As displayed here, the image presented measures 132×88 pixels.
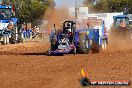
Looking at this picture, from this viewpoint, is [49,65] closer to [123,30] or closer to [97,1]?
[123,30]

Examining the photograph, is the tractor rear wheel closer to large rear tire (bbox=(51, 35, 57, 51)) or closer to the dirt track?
large rear tire (bbox=(51, 35, 57, 51))

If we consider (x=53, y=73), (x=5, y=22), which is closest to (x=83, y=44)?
(x=53, y=73)

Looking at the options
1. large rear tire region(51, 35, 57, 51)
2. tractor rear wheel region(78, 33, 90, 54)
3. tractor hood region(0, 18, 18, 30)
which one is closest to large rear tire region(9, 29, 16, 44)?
tractor hood region(0, 18, 18, 30)

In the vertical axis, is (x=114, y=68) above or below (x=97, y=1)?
below

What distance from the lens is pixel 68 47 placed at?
19.8 metres

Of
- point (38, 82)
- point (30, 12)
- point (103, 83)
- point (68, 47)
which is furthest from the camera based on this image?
point (30, 12)

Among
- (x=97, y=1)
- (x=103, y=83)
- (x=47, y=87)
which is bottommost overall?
(x=47, y=87)

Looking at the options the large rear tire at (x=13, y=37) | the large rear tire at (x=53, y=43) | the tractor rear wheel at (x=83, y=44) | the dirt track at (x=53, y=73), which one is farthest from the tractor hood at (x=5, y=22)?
the dirt track at (x=53, y=73)

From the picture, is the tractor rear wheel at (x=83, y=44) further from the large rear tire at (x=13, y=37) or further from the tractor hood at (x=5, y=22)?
the large rear tire at (x=13, y=37)

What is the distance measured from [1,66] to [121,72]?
429 cm

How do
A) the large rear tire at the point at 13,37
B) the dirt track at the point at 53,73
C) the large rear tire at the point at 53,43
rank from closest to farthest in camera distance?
1. the dirt track at the point at 53,73
2. the large rear tire at the point at 53,43
3. the large rear tire at the point at 13,37

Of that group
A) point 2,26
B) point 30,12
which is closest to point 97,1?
point 30,12

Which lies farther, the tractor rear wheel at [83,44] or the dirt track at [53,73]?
the tractor rear wheel at [83,44]

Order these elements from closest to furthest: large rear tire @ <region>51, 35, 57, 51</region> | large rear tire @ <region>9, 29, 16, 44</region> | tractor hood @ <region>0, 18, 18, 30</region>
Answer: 1. large rear tire @ <region>51, 35, 57, 51</region>
2. tractor hood @ <region>0, 18, 18, 30</region>
3. large rear tire @ <region>9, 29, 16, 44</region>
